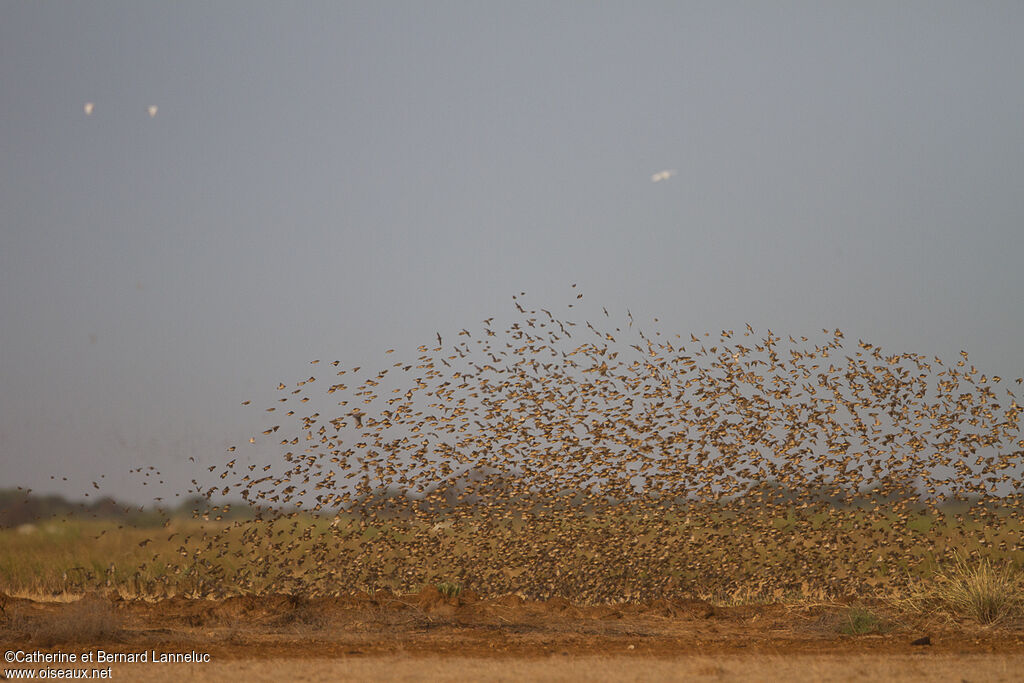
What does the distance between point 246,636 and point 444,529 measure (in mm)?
4995

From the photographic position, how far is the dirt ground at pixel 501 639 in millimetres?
9648

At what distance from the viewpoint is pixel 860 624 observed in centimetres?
1248

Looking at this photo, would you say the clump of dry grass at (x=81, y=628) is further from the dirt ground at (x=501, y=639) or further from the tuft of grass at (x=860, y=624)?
the tuft of grass at (x=860, y=624)

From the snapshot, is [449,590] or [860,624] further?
[449,590]

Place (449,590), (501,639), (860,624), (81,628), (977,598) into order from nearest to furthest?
(81,628), (501,639), (860,624), (977,598), (449,590)

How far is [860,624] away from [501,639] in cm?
443

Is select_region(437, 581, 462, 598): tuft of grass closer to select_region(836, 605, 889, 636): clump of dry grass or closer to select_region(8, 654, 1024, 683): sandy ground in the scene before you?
select_region(8, 654, 1024, 683): sandy ground

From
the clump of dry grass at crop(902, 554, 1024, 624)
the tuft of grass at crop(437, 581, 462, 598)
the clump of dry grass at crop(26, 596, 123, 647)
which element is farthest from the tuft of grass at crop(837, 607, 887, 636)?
the clump of dry grass at crop(26, 596, 123, 647)

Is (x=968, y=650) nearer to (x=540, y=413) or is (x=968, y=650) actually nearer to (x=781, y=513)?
(x=781, y=513)

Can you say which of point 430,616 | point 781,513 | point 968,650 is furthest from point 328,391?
point 968,650

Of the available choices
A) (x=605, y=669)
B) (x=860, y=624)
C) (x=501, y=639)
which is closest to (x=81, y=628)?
(x=501, y=639)

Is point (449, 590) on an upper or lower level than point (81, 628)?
lower

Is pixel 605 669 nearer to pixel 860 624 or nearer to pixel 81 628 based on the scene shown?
pixel 860 624

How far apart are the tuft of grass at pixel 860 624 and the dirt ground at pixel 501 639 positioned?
4 cm
